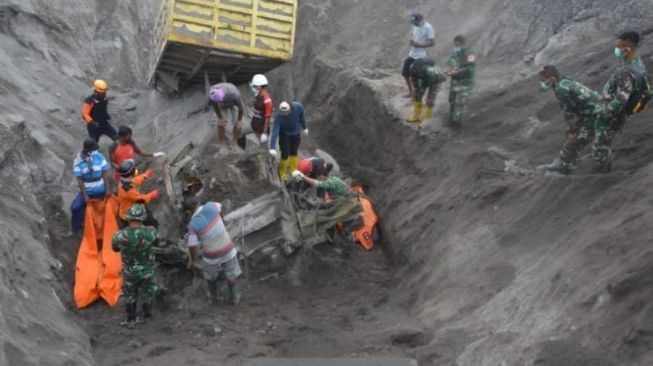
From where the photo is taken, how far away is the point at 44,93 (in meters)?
14.6

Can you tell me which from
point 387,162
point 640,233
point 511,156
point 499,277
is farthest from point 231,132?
point 640,233

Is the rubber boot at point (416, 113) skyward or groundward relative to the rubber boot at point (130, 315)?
skyward

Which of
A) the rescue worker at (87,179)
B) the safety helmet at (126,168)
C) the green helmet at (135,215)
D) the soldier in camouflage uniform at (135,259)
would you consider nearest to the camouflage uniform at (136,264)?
the soldier in camouflage uniform at (135,259)

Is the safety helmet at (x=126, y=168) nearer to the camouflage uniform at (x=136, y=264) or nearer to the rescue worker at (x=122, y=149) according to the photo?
the rescue worker at (x=122, y=149)

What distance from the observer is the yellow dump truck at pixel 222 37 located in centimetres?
1219

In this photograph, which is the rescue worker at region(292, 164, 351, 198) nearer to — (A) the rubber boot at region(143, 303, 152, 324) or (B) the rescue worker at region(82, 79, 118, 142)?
(A) the rubber boot at region(143, 303, 152, 324)

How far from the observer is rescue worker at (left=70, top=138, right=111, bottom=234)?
34.3 feet

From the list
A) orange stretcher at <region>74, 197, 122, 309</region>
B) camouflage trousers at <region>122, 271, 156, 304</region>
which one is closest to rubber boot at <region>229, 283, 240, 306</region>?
camouflage trousers at <region>122, 271, 156, 304</region>

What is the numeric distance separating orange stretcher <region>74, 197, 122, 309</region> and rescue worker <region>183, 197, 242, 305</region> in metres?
1.15

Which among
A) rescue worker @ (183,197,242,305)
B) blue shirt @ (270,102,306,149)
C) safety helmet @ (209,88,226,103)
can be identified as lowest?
rescue worker @ (183,197,242,305)

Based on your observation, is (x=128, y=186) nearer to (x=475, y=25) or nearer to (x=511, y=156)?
(x=511, y=156)

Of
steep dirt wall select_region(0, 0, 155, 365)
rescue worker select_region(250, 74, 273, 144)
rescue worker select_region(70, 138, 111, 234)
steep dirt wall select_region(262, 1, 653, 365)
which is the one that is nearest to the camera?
steep dirt wall select_region(262, 1, 653, 365)

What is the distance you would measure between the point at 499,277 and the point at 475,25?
10.1 meters

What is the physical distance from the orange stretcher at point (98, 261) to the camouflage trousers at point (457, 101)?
5.26 meters
